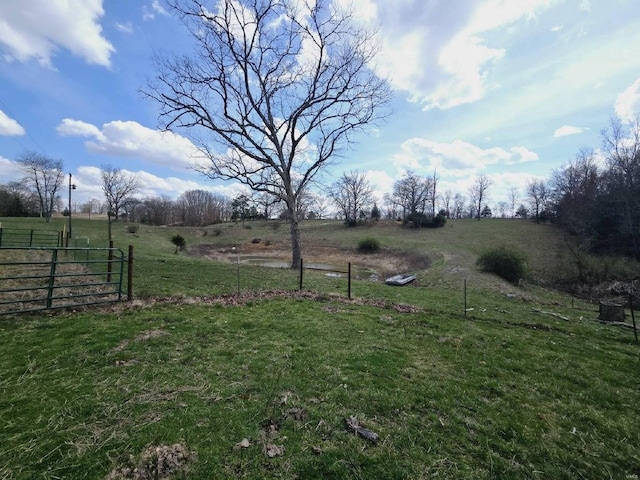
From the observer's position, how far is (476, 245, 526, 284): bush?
57.8 ft

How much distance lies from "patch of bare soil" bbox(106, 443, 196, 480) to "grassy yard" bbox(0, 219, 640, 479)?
0.03 ft

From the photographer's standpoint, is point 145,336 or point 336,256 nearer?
point 145,336

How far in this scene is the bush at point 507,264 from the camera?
17625 millimetres

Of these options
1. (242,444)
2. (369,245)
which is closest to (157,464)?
(242,444)

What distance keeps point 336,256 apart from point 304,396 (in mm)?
29038

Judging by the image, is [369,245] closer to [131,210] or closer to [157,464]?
[157,464]

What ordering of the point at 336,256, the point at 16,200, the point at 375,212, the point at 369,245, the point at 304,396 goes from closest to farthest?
the point at 304,396 < the point at 369,245 < the point at 336,256 < the point at 16,200 < the point at 375,212

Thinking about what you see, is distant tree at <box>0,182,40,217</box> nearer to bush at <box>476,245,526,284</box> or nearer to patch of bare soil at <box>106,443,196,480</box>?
patch of bare soil at <box>106,443,196,480</box>

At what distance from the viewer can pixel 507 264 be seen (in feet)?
58.3

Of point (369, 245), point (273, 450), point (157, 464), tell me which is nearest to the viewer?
point (157, 464)

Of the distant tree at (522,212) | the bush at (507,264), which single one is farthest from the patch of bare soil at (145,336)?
the distant tree at (522,212)

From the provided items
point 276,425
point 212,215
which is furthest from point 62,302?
point 212,215

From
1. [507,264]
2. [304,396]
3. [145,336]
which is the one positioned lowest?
[304,396]

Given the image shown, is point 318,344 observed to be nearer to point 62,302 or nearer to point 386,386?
point 386,386
